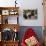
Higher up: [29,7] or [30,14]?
[29,7]

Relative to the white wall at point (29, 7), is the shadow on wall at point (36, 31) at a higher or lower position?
lower

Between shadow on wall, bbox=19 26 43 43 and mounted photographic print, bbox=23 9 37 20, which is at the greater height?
mounted photographic print, bbox=23 9 37 20

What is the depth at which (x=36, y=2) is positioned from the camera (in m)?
4.89

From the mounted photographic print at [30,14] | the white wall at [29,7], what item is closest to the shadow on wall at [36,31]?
the white wall at [29,7]

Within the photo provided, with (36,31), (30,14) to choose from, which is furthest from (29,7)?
(36,31)

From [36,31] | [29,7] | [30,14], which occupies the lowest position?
[36,31]

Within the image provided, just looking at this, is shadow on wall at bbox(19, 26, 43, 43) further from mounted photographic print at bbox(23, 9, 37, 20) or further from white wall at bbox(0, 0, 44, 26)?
mounted photographic print at bbox(23, 9, 37, 20)

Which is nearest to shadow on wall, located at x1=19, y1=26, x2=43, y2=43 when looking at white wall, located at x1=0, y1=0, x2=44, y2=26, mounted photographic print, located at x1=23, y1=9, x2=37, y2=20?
white wall, located at x1=0, y1=0, x2=44, y2=26

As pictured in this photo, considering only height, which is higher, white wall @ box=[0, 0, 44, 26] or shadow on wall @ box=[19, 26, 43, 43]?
white wall @ box=[0, 0, 44, 26]

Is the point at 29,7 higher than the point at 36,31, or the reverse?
the point at 29,7

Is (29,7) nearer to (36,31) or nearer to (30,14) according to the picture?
(30,14)

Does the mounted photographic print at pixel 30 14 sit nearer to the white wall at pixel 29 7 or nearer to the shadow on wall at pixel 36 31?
the white wall at pixel 29 7

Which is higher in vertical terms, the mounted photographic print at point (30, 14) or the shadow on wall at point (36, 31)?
the mounted photographic print at point (30, 14)

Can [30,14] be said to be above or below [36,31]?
above
